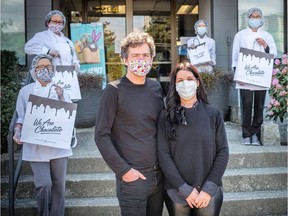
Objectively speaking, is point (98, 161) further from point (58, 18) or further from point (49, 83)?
point (58, 18)

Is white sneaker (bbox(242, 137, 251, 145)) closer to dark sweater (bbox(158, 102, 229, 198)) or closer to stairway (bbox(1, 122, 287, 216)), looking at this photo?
stairway (bbox(1, 122, 287, 216))

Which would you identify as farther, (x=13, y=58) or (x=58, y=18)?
(x=13, y=58)

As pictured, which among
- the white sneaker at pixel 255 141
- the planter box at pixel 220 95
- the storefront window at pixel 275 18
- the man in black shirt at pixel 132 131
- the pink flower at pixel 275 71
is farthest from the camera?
the storefront window at pixel 275 18

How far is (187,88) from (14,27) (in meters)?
6.57

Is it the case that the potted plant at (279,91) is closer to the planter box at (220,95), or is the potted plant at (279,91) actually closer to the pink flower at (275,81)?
the pink flower at (275,81)

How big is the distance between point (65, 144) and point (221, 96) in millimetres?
4631

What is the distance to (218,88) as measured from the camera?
292 inches

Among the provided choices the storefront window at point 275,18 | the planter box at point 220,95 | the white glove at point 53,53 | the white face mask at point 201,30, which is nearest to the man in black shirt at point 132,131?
the white glove at point 53,53

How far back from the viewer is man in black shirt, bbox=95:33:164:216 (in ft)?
8.29

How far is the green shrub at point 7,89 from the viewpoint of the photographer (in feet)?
16.5

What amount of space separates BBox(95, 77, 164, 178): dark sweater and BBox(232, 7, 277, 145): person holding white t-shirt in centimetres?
321

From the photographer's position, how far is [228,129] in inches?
266

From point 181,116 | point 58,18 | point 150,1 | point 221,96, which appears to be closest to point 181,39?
point 150,1

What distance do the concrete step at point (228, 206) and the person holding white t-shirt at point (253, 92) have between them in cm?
121
